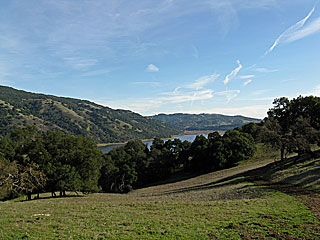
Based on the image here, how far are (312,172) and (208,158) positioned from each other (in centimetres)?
4622

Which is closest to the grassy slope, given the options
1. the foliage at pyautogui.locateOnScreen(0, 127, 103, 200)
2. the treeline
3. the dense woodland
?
the treeline

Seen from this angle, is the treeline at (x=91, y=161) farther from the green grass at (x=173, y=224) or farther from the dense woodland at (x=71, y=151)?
the green grass at (x=173, y=224)

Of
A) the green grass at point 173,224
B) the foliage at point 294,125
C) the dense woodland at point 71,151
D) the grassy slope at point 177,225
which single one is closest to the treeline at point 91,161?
the dense woodland at point 71,151

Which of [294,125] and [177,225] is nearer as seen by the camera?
[177,225]

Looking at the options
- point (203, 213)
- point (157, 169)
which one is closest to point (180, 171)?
point (157, 169)

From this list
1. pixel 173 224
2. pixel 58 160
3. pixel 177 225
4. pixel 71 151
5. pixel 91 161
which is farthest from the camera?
pixel 91 161

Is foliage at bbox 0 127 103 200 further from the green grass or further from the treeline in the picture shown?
the green grass

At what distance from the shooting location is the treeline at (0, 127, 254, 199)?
3787cm

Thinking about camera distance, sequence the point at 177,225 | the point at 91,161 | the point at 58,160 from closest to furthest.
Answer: the point at 177,225 < the point at 58,160 < the point at 91,161

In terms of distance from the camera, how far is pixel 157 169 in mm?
84875

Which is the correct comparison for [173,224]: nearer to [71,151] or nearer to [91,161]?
[91,161]

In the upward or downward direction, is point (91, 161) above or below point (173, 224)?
above

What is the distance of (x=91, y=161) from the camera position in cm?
4691

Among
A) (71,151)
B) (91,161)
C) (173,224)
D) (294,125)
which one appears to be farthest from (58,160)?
(294,125)
